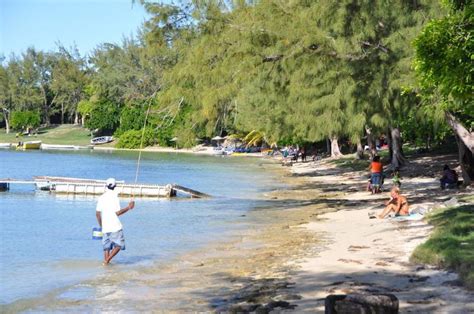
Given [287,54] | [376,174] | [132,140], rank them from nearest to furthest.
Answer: [287,54] → [376,174] → [132,140]

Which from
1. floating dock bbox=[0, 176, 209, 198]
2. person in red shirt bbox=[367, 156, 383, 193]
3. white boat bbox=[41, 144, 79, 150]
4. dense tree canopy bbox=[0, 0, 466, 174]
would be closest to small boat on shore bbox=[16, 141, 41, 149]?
white boat bbox=[41, 144, 79, 150]

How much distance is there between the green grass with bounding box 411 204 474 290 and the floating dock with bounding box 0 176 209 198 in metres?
18.0

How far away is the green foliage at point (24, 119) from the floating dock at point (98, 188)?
3276 inches

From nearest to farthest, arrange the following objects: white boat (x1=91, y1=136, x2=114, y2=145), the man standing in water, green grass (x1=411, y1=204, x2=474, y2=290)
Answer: green grass (x1=411, y1=204, x2=474, y2=290), the man standing in water, white boat (x1=91, y1=136, x2=114, y2=145)

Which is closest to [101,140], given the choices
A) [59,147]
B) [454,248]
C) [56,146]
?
[59,147]

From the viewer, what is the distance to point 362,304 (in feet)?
21.6

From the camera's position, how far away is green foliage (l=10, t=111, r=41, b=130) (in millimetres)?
116875

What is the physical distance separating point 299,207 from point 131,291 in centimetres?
1442

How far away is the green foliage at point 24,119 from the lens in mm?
116875

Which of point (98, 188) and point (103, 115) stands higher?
point (103, 115)

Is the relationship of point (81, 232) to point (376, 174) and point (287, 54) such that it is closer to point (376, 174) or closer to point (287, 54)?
point (287, 54)

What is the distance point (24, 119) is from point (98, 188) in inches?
3432

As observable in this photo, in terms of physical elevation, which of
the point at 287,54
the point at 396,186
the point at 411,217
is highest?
the point at 287,54

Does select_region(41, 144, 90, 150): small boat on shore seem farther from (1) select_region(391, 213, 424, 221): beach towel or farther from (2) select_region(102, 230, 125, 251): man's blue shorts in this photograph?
(2) select_region(102, 230, 125, 251): man's blue shorts
